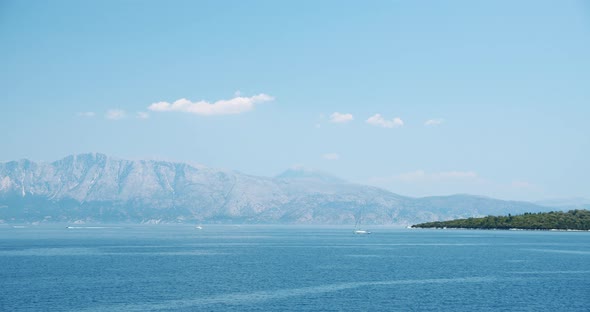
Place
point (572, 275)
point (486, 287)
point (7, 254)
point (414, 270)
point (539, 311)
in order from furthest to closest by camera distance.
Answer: point (7, 254) < point (414, 270) < point (572, 275) < point (486, 287) < point (539, 311)

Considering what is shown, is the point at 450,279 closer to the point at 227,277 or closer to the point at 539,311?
the point at 539,311

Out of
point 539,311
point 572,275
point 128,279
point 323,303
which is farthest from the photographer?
point 572,275

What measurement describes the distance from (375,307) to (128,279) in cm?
5696

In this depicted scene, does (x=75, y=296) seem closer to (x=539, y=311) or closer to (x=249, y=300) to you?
(x=249, y=300)

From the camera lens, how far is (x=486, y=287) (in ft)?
379

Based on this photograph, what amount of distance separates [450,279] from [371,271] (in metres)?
21.9

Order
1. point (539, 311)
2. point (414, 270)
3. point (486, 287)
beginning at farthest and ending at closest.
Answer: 1. point (414, 270)
2. point (486, 287)
3. point (539, 311)

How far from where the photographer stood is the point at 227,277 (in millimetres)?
130125

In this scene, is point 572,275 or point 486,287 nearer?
point 486,287

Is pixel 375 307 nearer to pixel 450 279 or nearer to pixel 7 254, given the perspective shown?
pixel 450 279

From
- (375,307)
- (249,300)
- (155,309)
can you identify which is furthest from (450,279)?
(155,309)

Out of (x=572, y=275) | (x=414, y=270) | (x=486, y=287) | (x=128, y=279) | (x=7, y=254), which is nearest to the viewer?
(x=486, y=287)

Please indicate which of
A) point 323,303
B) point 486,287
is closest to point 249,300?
point 323,303

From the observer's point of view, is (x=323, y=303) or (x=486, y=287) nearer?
(x=323, y=303)
